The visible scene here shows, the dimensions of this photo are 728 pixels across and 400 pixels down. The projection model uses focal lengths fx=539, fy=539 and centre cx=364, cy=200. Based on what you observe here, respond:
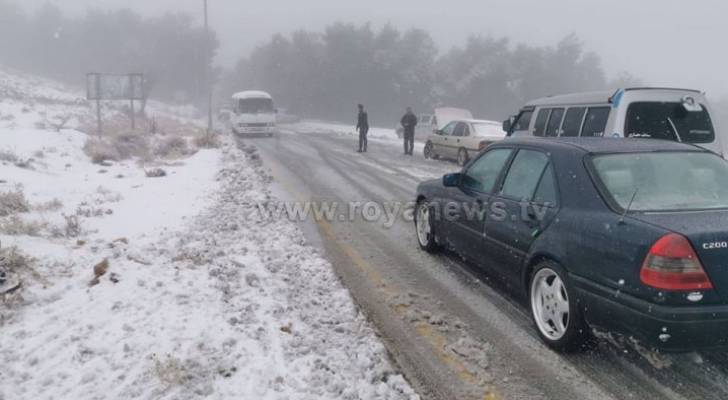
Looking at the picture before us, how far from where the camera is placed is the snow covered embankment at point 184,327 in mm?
3381

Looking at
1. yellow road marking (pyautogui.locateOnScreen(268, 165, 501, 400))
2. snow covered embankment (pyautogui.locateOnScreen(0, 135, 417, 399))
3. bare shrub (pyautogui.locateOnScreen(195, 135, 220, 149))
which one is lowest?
yellow road marking (pyautogui.locateOnScreen(268, 165, 501, 400))

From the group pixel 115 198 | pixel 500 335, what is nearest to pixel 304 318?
pixel 500 335

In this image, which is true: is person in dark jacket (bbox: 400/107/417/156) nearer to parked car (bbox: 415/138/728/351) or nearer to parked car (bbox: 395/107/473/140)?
parked car (bbox: 395/107/473/140)

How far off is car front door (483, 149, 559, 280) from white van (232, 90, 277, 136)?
23816mm

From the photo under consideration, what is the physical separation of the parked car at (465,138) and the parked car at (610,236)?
10969mm

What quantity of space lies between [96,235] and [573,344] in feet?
18.0

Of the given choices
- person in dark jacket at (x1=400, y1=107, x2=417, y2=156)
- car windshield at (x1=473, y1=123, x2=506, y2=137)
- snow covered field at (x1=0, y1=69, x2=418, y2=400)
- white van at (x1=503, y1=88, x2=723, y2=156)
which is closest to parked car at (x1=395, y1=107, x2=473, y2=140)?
person in dark jacket at (x1=400, y1=107, x2=417, y2=156)

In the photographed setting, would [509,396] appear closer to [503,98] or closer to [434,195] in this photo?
[434,195]

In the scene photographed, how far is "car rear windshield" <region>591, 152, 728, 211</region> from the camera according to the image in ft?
12.3

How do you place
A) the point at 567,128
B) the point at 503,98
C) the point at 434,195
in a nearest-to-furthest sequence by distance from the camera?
the point at 434,195 → the point at 567,128 → the point at 503,98

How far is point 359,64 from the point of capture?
194 ft

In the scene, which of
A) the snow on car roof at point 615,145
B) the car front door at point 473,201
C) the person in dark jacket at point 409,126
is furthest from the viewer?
the person in dark jacket at point 409,126

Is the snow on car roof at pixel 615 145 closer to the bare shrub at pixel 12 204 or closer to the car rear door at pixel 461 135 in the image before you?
the bare shrub at pixel 12 204

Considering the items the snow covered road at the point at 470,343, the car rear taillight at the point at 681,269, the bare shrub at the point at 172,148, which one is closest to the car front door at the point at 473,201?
the snow covered road at the point at 470,343
